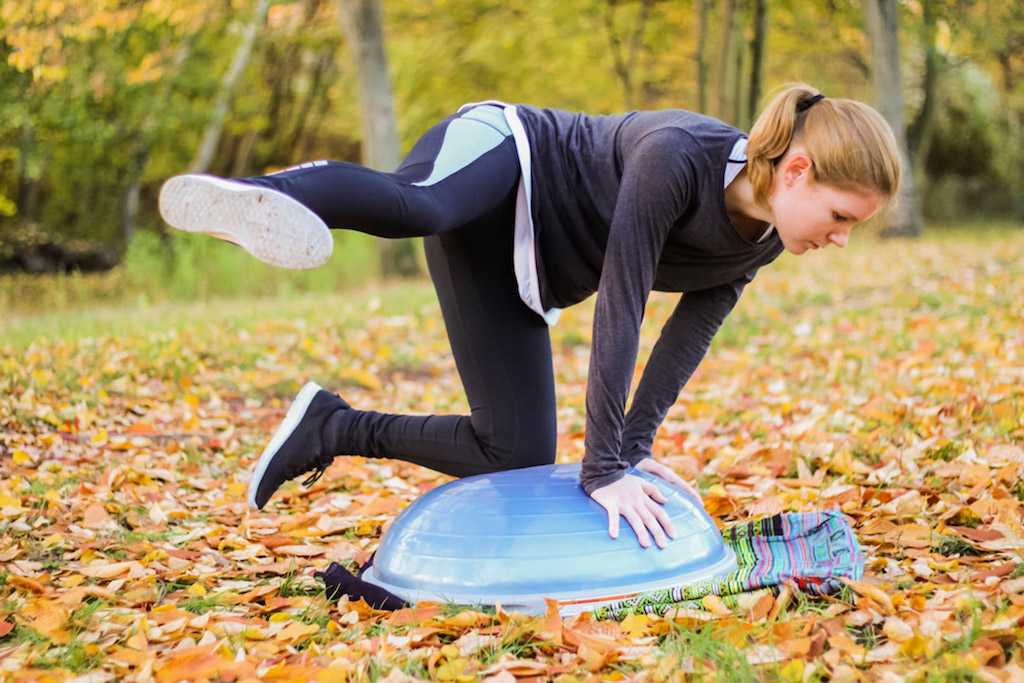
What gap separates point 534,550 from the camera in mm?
2766

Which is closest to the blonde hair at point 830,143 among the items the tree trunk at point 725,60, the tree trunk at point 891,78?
the tree trunk at point 725,60

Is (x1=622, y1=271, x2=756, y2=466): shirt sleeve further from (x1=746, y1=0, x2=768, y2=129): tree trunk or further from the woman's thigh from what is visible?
(x1=746, y1=0, x2=768, y2=129): tree trunk

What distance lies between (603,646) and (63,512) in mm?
2234

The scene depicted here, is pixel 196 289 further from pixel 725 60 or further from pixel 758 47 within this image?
pixel 758 47

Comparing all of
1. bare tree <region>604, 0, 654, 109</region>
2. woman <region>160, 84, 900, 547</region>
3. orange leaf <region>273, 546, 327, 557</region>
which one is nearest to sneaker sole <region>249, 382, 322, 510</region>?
woman <region>160, 84, 900, 547</region>

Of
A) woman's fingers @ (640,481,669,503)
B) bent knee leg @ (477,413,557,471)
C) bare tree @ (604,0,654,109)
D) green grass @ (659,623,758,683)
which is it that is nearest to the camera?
green grass @ (659,623,758,683)

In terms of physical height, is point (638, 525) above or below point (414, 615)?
above

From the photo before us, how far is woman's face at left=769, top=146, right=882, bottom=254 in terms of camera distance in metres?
2.56

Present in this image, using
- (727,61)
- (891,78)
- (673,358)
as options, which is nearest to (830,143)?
(673,358)

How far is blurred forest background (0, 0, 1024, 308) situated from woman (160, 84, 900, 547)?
608 cm

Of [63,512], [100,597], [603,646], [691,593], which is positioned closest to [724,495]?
[691,593]

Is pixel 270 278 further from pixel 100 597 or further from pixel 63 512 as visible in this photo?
pixel 100 597

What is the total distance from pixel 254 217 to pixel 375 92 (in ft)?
30.8

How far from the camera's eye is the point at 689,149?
271cm
